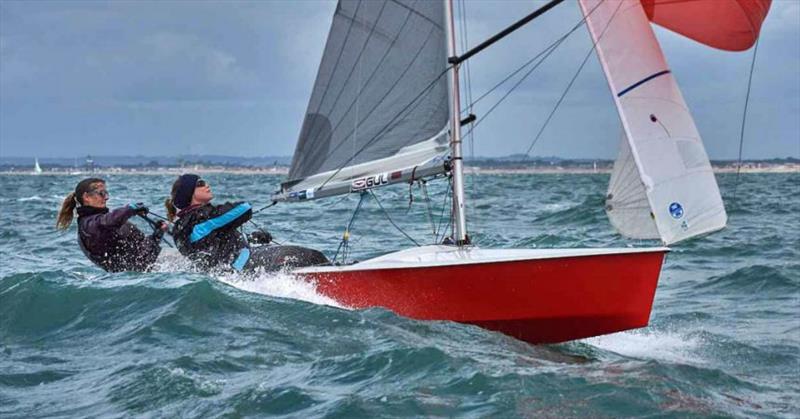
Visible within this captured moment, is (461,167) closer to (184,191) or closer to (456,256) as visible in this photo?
(456,256)

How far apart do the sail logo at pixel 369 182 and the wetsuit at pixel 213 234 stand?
3.35 feet

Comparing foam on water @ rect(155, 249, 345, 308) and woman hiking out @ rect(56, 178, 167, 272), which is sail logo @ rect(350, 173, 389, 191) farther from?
woman hiking out @ rect(56, 178, 167, 272)

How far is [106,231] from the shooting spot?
871 cm

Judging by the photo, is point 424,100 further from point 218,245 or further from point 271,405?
point 271,405

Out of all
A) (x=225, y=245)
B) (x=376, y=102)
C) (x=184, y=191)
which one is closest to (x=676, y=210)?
(x=376, y=102)

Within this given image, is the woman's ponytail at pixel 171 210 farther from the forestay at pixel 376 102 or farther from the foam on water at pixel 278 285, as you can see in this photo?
the forestay at pixel 376 102

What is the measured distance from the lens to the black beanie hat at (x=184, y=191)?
330 inches

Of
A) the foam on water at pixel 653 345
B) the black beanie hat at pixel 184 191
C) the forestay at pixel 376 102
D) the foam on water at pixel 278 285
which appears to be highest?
the forestay at pixel 376 102

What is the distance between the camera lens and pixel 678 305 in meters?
10.6

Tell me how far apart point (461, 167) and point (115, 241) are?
2.70 m

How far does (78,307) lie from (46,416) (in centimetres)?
302

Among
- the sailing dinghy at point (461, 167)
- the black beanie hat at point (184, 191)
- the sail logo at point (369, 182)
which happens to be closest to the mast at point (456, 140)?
the sailing dinghy at point (461, 167)

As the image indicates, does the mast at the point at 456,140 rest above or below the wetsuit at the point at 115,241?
above

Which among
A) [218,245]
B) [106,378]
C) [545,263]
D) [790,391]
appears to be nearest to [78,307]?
[218,245]
